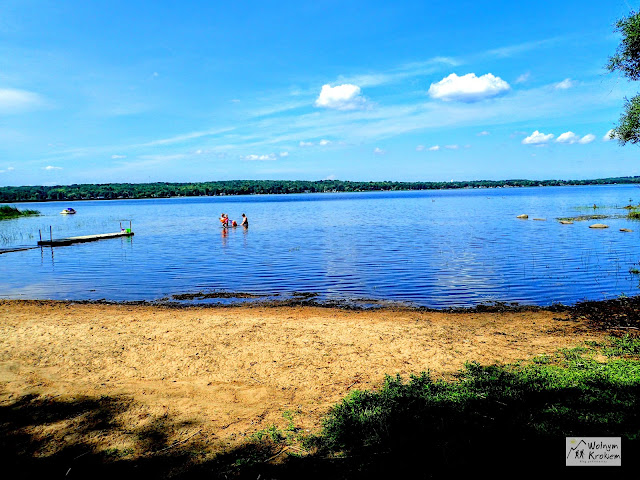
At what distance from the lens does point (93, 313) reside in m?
15.1

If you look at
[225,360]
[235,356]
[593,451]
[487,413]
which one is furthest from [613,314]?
[225,360]

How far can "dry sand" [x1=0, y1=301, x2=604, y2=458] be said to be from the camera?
718 centimetres

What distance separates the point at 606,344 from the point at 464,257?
62.3 feet

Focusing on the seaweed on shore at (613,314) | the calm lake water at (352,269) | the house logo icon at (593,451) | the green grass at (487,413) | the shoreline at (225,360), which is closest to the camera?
the house logo icon at (593,451)

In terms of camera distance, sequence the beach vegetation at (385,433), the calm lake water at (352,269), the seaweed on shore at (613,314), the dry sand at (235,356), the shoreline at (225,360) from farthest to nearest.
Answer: the calm lake water at (352,269), the seaweed on shore at (613,314), the dry sand at (235,356), the shoreline at (225,360), the beach vegetation at (385,433)

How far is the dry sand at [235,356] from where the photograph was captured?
7.18 meters

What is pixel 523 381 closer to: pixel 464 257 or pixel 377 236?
pixel 464 257

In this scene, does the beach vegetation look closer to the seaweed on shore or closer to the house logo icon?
the house logo icon

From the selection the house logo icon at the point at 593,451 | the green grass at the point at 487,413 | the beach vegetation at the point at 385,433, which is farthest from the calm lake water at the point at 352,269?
the house logo icon at the point at 593,451

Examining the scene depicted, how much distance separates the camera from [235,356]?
9867mm

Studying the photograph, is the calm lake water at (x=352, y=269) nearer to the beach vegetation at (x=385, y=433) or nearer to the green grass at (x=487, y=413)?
the green grass at (x=487, y=413)

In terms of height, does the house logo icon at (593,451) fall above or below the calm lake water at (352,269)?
above

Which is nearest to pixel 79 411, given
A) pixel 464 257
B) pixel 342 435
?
pixel 342 435

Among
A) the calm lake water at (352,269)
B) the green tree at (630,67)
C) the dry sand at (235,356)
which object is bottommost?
the calm lake water at (352,269)
